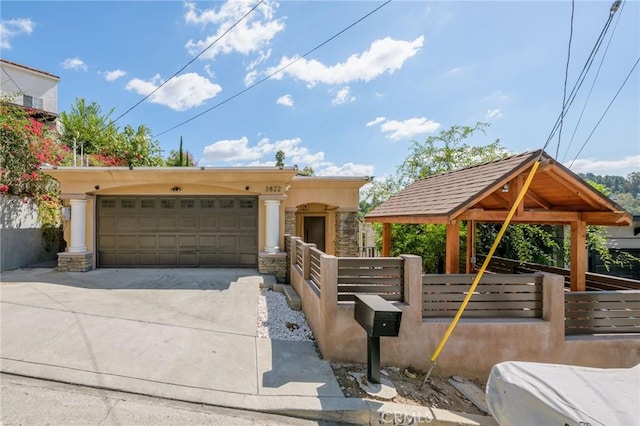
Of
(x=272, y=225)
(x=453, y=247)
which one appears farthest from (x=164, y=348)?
(x=272, y=225)

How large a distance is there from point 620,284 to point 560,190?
6.78ft

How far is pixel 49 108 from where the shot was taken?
20.3m

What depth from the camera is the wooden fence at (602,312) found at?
14.8 feet

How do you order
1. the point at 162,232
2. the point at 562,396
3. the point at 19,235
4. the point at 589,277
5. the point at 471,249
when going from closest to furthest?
the point at 562,396 < the point at 589,277 < the point at 471,249 < the point at 162,232 < the point at 19,235

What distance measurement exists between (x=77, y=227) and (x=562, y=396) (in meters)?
11.4

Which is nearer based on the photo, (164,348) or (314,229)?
(164,348)

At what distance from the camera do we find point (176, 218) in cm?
916

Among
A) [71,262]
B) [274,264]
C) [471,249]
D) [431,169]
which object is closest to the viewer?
[471,249]

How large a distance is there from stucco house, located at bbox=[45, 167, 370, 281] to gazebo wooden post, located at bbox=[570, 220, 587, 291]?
658cm

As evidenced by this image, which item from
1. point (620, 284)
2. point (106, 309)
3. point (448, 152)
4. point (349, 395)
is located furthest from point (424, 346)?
point (448, 152)

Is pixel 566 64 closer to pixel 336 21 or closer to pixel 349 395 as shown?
pixel 336 21

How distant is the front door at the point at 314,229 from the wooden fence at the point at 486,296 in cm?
796

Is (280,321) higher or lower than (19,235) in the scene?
lower

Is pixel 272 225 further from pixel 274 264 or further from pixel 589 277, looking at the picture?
pixel 589 277
